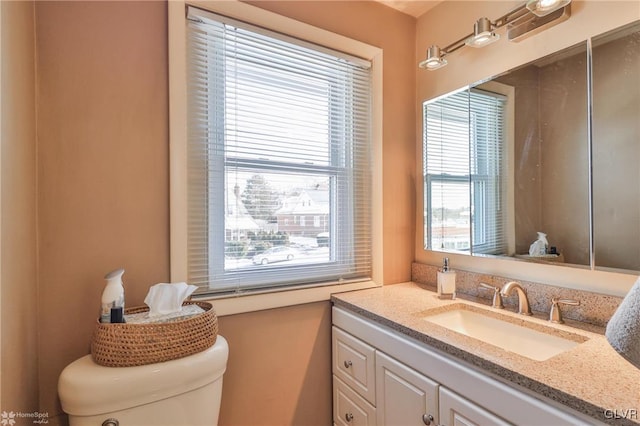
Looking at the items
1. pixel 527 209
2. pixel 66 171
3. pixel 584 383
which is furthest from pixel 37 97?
pixel 527 209

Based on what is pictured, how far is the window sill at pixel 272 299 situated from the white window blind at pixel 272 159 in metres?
0.05

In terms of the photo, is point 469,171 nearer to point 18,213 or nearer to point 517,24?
point 517,24

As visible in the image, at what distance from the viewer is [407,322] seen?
113 cm

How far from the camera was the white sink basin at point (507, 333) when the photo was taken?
41.8 inches

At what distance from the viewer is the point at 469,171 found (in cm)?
155

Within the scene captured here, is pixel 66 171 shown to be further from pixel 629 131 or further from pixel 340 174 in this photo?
pixel 629 131

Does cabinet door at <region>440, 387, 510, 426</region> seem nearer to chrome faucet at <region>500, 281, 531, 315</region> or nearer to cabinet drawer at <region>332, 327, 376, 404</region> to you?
cabinet drawer at <region>332, 327, 376, 404</region>

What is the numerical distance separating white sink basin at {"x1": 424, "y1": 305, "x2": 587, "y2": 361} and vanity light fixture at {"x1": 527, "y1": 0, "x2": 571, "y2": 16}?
110cm

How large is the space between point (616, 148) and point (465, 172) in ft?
1.93

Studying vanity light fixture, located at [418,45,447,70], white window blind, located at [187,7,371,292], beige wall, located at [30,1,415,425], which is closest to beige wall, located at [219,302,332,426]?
beige wall, located at [30,1,415,425]

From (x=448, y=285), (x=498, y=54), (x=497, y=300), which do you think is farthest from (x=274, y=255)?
(x=498, y=54)

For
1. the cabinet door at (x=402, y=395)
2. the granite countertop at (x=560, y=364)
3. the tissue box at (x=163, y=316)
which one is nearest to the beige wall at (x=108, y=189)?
the tissue box at (x=163, y=316)

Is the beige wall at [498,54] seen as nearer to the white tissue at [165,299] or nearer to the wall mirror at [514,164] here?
the wall mirror at [514,164]

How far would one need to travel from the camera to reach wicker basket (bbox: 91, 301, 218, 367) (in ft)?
3.05
